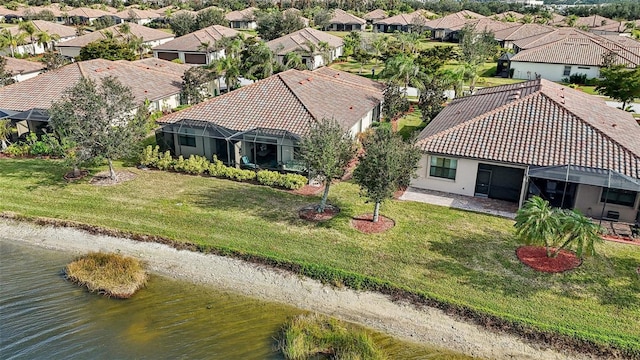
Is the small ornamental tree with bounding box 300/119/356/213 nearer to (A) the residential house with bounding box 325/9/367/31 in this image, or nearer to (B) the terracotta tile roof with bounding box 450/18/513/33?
(B) the terracotta tile roof with bounding box 450/18/513/33

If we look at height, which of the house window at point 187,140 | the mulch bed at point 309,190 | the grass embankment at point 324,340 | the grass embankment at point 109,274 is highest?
the house window at point 187,140

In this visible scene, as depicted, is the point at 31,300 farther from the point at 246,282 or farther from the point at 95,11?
the point at 95,11

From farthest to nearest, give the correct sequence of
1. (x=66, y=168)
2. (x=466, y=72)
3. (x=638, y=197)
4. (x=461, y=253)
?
(x=466, y=72) < (x=66, y=168) < (x=638, y=197) < (x=461, y=253)

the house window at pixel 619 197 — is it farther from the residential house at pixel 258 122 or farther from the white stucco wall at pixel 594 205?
the residential house at pixel 258 122

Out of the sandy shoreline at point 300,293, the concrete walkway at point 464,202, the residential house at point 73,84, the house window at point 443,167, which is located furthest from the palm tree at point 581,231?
the residential house at point 73,84

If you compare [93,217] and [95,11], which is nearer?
[93,217]

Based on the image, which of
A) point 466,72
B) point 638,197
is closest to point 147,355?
point 638,197

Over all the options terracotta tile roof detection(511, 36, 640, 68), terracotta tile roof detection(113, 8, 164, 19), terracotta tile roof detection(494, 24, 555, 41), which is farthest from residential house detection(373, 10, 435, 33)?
terracotta tile roof detection(113, 8, 164, 19)
